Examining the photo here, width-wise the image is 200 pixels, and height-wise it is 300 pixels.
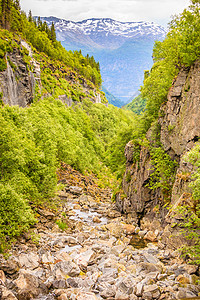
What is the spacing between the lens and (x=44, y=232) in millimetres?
24125

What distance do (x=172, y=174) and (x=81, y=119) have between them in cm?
5299

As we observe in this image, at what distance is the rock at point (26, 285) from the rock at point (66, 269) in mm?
1776

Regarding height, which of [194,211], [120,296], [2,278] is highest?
[194,211]

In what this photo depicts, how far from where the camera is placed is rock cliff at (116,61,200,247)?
829 inches

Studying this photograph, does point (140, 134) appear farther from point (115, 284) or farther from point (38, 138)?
point (115, 284)

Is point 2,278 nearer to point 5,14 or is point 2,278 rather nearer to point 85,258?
point 85,258

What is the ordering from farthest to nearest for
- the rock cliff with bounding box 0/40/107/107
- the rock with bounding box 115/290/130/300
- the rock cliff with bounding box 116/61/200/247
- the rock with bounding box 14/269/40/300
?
the rock cliff with bounding box 0/40/107/107 < the rock cliff with bounding box 116/61/200/247 < the rock with bounding box 115/290/130/300 < the rock with bounding box 14/269/40/300

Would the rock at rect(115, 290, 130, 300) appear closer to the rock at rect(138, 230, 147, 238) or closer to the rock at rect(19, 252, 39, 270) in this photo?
the rock at rect(19, 252, 39, 270)

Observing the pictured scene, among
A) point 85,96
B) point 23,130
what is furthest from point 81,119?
point 23,130

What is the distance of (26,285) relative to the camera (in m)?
14.9

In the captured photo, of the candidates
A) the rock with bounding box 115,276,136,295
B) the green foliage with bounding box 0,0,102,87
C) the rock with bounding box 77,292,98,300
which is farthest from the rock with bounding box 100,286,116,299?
the green foliage with bounding box 0,0,102,87

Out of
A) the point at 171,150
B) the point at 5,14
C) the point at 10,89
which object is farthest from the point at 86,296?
the point at 5,14

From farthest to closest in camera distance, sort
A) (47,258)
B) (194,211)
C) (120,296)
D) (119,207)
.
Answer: (119,207), (47,258), (194,211), (120,296)

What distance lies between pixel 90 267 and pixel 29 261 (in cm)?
484
